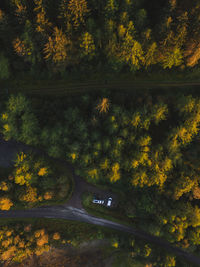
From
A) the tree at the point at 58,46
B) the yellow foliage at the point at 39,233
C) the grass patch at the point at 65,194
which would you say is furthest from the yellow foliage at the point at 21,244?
the tree at the point at 58,46

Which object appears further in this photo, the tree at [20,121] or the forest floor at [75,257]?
the forest floor at [75,257]

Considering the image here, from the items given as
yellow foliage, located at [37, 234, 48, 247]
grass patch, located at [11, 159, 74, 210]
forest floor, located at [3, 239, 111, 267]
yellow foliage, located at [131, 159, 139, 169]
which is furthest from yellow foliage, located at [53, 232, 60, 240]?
yellow foliage, located at [131, 159, 139, 169]

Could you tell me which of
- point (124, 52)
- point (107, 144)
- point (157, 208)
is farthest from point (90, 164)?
point (124, 52)

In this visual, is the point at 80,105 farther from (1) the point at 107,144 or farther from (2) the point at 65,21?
(2) the point at 65,21

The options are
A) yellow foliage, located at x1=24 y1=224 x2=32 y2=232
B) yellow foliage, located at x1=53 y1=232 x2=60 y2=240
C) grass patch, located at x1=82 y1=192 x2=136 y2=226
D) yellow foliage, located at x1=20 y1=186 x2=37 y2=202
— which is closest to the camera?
yellow foliage, located at x1=20 y1=186 x2=37 y2=202

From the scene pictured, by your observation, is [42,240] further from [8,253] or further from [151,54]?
[151,54]

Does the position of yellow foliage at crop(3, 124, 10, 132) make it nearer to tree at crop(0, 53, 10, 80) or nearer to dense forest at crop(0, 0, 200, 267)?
dense forest at crop(0, 0, 200, 267)

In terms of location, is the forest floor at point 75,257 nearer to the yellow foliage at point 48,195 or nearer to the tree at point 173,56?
the yellow foliage at point 48,195
